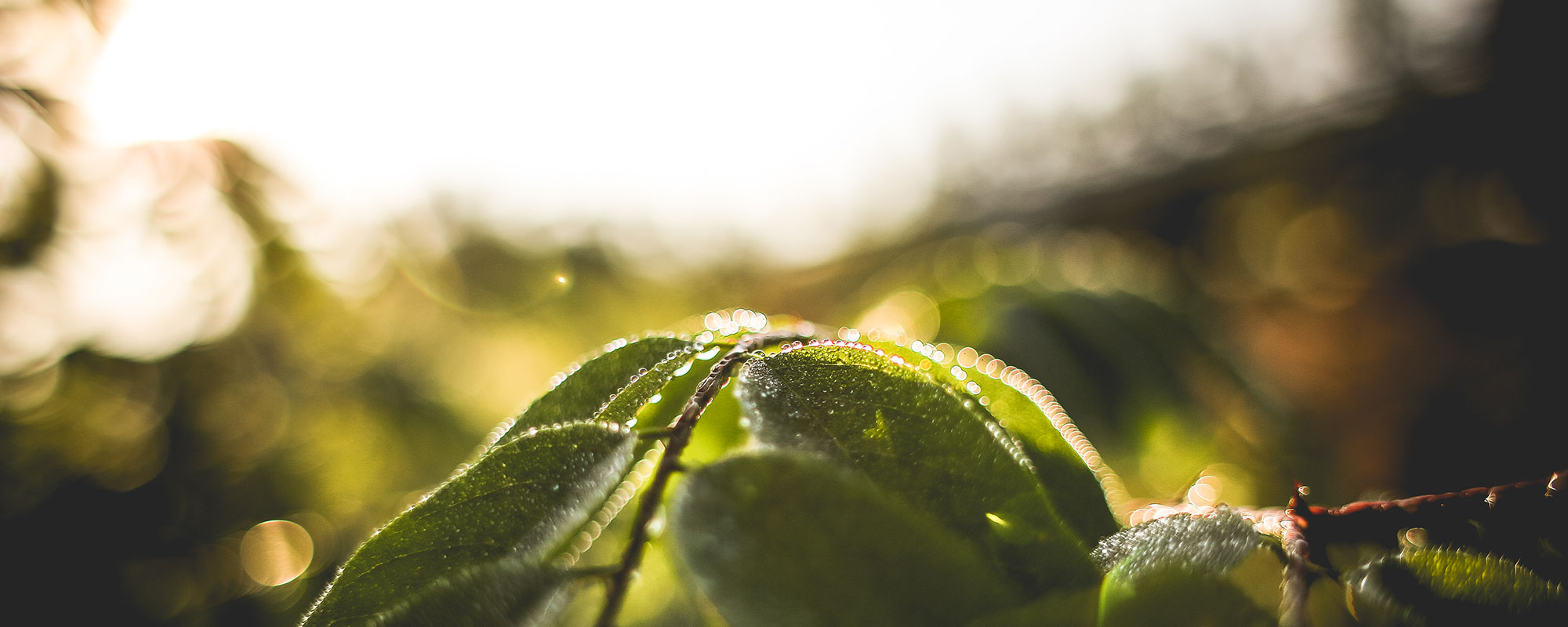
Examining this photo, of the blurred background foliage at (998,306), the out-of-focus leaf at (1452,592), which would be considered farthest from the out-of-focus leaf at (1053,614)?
the blurred background foliage at (998,306)

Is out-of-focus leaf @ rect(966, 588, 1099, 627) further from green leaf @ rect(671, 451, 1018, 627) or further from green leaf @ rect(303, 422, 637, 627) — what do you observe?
green leaf @ rect(303, 422, 637, 627)

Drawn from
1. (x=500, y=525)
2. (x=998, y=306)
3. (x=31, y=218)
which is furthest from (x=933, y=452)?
(x=31, y=218)

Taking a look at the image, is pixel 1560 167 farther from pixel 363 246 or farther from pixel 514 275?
pixel 363 246

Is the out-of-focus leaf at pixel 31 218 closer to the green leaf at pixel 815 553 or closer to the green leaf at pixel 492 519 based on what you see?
the green leaf at pixel 492 519

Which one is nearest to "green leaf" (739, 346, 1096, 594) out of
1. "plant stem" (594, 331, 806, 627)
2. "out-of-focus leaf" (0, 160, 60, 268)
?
"plant stem" (594, 331, 806, 627)

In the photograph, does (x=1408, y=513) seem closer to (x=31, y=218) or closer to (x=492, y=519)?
(x=492, y=519)

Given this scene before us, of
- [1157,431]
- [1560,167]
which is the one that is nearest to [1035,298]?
[1157,431]

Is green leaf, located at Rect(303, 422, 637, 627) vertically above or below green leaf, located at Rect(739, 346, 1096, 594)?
below
